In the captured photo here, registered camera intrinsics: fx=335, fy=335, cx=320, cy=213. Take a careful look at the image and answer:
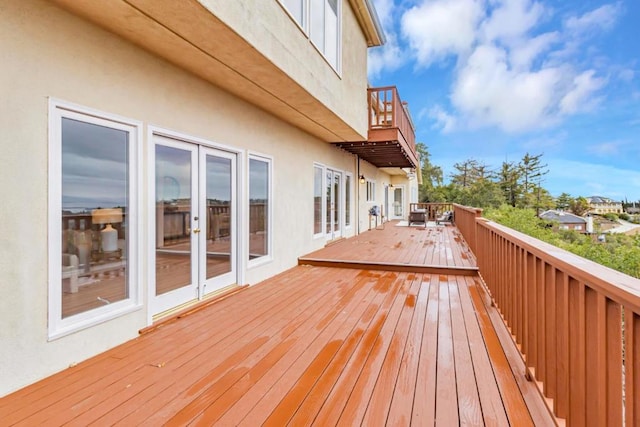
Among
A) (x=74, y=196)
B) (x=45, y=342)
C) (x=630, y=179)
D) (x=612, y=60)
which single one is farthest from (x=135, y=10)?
(x=630, y=179)

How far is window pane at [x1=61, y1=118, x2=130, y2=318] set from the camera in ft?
8.61

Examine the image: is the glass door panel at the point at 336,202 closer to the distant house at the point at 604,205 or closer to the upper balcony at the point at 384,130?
the upper balcony at the point at 384,130

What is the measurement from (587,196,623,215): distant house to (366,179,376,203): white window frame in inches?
1878

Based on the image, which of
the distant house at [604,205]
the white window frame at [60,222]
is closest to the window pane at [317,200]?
the white window frame at [60,222]

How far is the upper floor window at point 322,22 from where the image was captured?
4.59 metres

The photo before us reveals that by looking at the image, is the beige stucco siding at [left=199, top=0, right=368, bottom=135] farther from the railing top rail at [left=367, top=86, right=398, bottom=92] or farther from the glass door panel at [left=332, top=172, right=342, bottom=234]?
the glass door panel at [left=332, top=172, right=342, bottom=234]

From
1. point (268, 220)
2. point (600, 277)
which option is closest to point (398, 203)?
point (268, 220)

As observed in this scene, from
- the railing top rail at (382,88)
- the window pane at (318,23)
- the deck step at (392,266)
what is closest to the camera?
the window pane at (318,23)

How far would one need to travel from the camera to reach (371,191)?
44.0 ft

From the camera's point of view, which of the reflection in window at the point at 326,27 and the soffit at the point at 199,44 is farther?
the reflection in window at the point at 326,27

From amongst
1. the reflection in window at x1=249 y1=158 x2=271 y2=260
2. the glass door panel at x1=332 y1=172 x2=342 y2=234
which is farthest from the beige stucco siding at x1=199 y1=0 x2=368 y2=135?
the glass door panel at x1=332 y1=172 x2=342 y2=234

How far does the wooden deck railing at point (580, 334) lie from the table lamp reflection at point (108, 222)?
330 centimetres

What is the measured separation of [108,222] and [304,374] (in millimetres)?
2131

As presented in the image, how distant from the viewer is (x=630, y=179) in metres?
85.8
